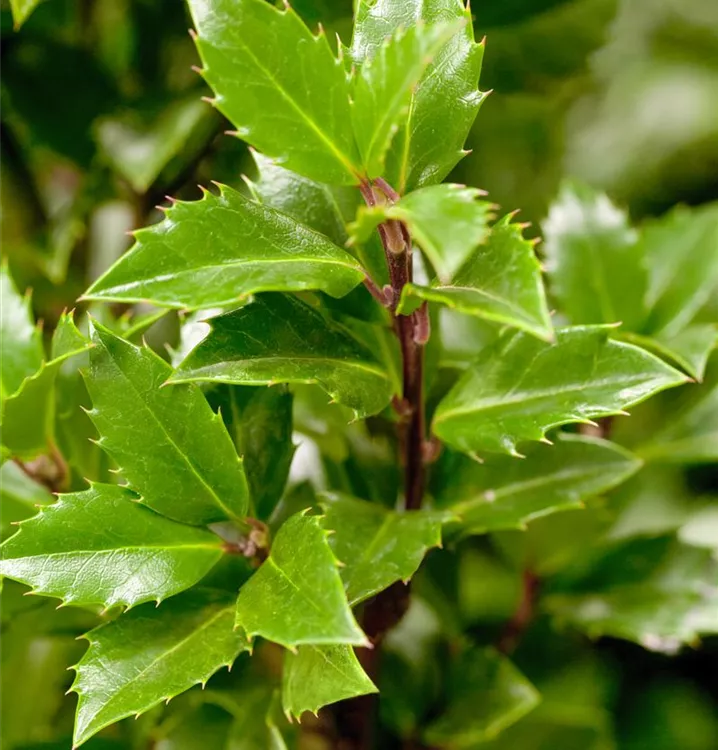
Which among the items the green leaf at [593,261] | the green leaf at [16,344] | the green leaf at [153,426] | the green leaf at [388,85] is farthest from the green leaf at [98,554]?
the green leaf at [593,261]

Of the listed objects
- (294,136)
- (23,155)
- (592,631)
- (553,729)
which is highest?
(294,136)

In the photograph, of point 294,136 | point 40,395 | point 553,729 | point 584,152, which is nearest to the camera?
point 294,136

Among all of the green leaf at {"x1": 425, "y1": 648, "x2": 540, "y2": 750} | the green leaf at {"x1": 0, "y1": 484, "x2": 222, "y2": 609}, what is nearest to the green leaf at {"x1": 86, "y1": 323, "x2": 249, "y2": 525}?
the green leaf at {"x1": 0, "y1": 484, "x2": 222, "y2": 609}

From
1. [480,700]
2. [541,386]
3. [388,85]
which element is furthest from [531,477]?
[388,85]

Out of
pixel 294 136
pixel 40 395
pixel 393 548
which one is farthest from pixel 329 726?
pixel 294 136

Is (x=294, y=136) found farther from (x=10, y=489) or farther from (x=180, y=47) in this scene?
(x=180, y=47)

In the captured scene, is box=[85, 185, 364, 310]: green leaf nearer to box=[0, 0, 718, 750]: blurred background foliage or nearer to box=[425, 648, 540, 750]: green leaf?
box=[0, 0, 718, 750]: blurred background foliage

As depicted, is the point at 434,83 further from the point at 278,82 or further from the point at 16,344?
the point at 16,344
